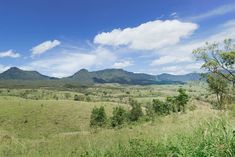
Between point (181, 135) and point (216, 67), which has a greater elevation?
point (216, 67)

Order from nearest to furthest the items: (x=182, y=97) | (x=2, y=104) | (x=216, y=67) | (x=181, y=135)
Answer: (x=181, y=135) → (x=216, y=67) → (x=182, y=97) → (x=2, y=104)

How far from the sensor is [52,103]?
184125 millimetres

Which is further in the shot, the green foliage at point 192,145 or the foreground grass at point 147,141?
the foreground grass at point 147,141

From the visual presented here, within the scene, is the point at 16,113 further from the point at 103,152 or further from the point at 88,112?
the point at 103,152

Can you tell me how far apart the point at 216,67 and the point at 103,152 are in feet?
168

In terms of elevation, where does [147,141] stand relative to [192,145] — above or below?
below

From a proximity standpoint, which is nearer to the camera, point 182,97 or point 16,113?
point 182,97

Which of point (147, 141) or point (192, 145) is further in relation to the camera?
point (147, 141)

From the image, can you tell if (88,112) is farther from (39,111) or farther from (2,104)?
(2,104)

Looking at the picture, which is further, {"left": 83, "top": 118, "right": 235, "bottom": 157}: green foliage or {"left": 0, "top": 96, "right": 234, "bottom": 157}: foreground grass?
{"left": 0, "top": 96, "right": 234, "bottom": 157}: foreground grass

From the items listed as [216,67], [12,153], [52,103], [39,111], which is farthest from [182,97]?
[52,103]

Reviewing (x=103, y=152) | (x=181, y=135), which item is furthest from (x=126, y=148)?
(x=181, y=135)

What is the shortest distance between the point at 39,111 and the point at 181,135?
164944 millimetres

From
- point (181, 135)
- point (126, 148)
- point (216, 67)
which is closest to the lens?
point (181, 135)
